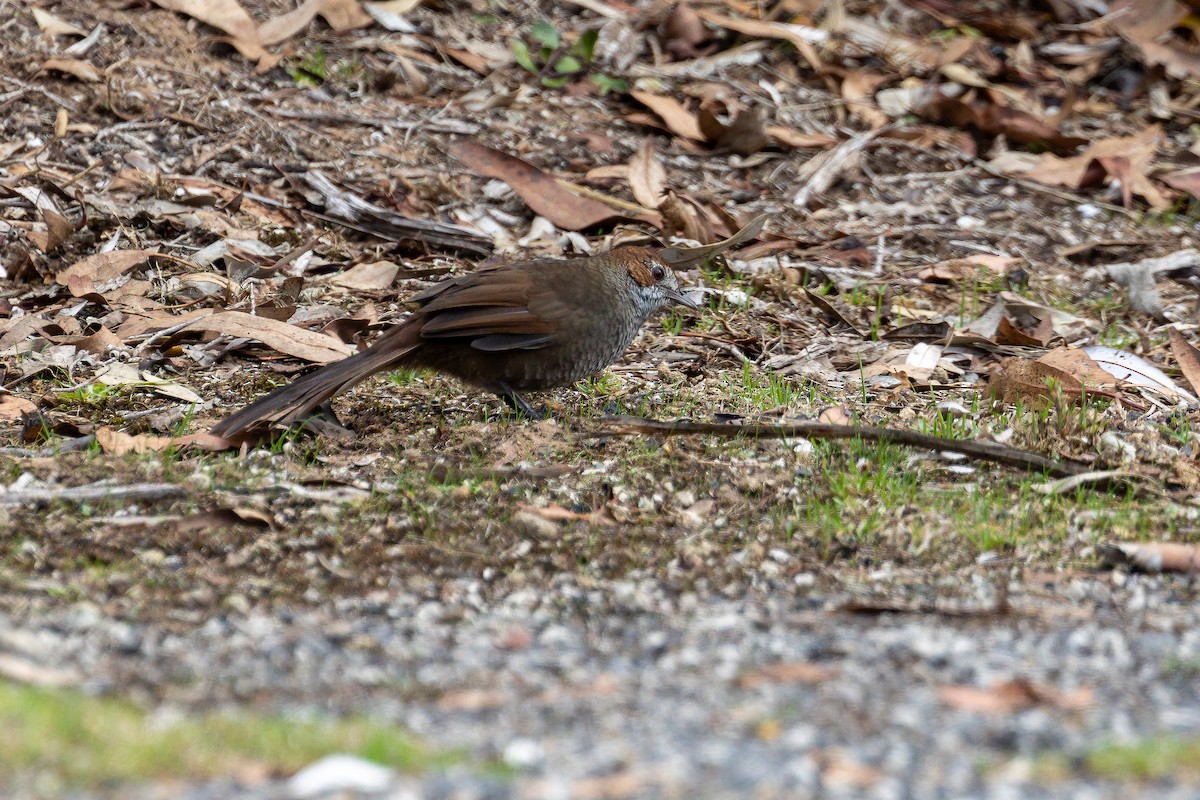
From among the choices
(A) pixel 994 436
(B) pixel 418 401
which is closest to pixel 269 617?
(B) pixel 418 401

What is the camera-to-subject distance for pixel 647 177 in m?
7.75

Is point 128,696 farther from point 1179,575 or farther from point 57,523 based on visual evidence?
point 1179,575

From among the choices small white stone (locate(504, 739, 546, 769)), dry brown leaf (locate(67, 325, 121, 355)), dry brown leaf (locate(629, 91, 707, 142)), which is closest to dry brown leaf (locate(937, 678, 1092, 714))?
small white stone (locate(504, 739, 546, 769))

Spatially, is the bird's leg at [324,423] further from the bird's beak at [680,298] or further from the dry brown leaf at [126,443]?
the bird's beak at [680,298]

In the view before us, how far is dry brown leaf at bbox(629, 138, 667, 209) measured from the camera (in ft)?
24.9

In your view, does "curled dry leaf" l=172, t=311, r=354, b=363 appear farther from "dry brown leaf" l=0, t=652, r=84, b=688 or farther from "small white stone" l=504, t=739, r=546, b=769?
"small white stone" l=504, t=739, r=546, b=769

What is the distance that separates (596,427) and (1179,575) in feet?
6.87

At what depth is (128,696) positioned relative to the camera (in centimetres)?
301

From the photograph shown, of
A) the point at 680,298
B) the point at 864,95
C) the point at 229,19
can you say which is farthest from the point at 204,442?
the point at 864,95

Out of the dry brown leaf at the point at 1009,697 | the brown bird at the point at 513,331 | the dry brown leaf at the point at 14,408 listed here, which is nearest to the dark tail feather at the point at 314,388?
the brown bird at the point at 513,331

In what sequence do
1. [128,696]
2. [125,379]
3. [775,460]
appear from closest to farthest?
[128,696], [775,460], [125,379]

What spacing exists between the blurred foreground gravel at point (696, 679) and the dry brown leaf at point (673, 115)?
4821 millimetres

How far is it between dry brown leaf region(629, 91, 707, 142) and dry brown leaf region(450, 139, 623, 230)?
114 centimetres

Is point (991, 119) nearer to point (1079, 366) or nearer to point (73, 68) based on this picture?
point (1079, 366)
